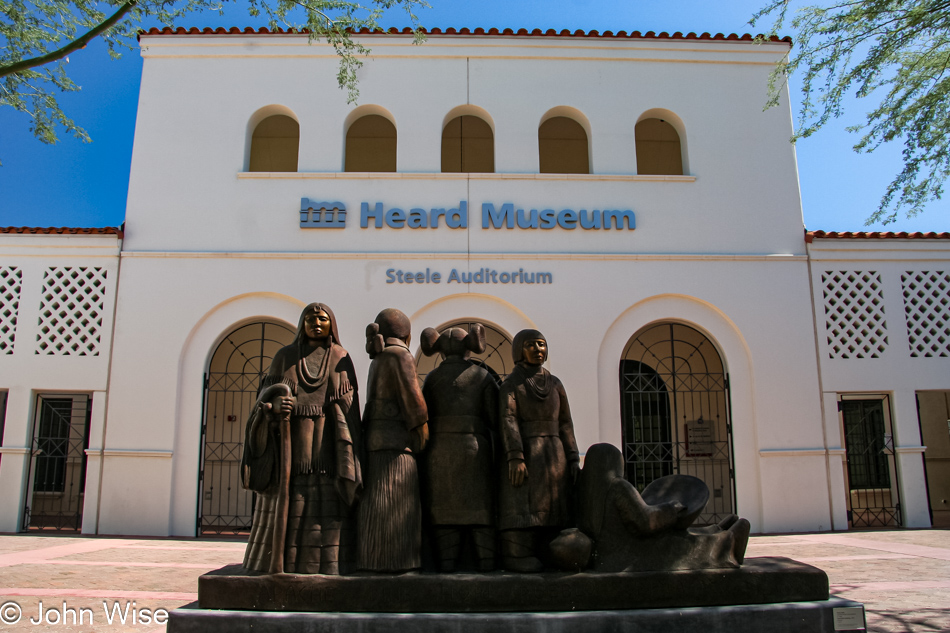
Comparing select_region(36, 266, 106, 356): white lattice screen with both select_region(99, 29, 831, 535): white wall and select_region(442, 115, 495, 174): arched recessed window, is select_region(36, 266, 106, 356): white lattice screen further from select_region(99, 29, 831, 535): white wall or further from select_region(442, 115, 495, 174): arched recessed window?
select_region(442, 115, 495, 174): arched recessed window

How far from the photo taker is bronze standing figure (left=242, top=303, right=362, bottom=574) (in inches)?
176

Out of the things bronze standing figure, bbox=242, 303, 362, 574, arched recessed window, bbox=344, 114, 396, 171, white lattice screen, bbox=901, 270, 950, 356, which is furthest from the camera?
arched recessed window, bbox=344, 114, 396, 171

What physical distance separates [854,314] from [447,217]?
7234 mm

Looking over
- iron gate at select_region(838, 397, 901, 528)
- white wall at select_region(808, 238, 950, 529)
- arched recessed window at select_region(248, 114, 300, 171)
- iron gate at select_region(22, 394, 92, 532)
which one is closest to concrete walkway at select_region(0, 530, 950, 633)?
white wall at select_region(808, 238, 950, 529)

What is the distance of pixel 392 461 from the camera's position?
4707mm

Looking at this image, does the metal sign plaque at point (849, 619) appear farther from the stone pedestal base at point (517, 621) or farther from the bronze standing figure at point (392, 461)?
the bronze standing figure at point (392, 461)

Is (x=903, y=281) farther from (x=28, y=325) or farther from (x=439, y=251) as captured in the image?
(x=28, y=325)

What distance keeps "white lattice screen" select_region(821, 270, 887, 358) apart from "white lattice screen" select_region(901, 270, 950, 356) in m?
0.53

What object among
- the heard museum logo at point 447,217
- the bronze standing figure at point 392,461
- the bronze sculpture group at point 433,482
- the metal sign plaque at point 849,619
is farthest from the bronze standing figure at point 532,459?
the heard museum logo at point 447,217

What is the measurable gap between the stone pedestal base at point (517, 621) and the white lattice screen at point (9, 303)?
9.37 meters

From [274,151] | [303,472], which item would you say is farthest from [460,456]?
[274,151]

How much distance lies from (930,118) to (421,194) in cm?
735

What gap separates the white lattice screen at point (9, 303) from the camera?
11.5 metres

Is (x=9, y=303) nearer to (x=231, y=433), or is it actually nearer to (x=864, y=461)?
(x=231, y=433)
